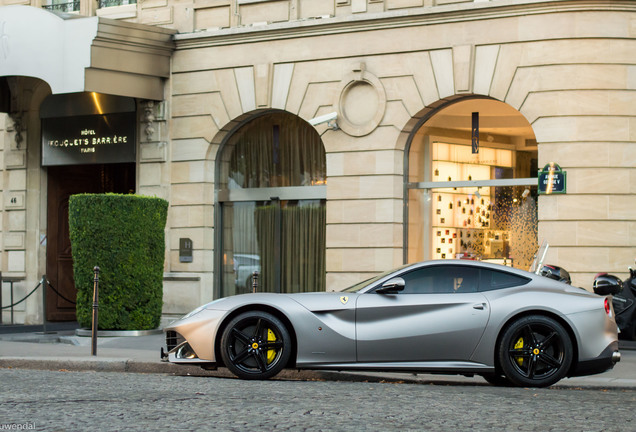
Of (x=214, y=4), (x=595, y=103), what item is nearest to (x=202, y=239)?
(x=214, y=4)

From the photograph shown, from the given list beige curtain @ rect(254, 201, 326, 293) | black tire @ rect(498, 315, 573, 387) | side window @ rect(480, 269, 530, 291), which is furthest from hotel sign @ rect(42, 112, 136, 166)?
black tire @ rect(498, 315, 573, 387)

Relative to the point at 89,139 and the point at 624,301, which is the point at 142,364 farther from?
the point at 89,139

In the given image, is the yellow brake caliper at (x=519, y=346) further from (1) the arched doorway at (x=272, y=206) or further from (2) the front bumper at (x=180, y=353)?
(1) the arched doorway at (x=272, y=206)

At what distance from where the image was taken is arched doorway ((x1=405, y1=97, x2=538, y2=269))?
15914 mm

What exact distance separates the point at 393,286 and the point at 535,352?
1.52m

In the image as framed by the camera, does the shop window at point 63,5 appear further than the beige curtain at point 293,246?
Yes

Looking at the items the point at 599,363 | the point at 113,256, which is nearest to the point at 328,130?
the point at 113,256

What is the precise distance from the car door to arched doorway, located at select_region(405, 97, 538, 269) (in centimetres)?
597

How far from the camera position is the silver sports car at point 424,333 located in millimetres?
10016

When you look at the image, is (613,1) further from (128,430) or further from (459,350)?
(128,430)

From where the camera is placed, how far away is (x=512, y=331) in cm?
1002

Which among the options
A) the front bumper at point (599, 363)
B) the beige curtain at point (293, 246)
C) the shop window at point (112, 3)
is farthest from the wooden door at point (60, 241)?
the front bumper at point (599, 363)

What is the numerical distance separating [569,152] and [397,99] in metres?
2.97

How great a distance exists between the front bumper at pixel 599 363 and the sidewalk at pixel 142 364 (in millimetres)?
385
